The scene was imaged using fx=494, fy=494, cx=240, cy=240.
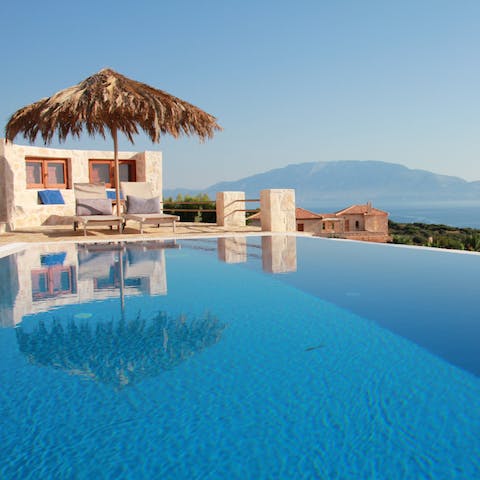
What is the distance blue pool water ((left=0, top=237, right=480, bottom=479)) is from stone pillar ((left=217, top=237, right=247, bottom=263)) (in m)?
1.99

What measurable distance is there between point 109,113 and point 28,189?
7.24 metres

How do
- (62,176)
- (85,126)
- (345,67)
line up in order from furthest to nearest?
(345,67) < (62,176) < (85,126)

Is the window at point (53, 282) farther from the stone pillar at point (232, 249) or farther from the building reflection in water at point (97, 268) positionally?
the stone pillar at point (232, 249)

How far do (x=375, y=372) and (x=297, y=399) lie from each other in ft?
2.23

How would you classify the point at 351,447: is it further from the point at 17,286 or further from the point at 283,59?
the point at 283,59

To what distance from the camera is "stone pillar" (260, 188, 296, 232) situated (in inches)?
492

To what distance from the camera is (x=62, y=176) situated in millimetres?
18844

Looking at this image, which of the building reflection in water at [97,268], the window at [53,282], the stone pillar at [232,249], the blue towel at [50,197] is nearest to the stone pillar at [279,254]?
the building reflection in water at [97,268]

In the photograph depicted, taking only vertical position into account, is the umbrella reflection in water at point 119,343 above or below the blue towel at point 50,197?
below

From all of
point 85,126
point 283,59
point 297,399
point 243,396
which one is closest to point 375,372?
point 297,399

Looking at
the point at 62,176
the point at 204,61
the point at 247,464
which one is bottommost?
the point at 247,464

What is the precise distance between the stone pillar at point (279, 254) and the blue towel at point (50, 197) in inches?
350

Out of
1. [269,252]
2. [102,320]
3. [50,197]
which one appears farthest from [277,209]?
[50,197]

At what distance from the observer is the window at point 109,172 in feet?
66.2
